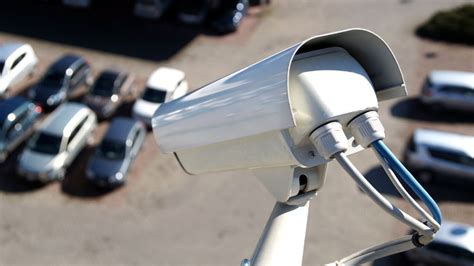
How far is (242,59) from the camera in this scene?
25.5 m

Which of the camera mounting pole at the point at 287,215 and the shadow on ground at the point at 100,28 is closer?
the camera mounting pole at the point at 287,215

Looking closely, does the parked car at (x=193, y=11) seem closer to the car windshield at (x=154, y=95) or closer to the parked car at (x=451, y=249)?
the car windshield at (x=154, y=95)

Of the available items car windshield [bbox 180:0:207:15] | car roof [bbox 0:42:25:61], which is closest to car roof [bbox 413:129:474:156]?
car windshield [bbox 180:0:207:15]

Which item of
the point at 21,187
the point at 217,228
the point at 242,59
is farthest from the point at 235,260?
the point at 242,59

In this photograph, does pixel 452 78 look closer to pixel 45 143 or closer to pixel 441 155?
pixel 441 155

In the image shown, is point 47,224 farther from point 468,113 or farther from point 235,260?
point 468,113

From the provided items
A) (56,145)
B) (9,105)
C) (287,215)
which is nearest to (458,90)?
(56,145)

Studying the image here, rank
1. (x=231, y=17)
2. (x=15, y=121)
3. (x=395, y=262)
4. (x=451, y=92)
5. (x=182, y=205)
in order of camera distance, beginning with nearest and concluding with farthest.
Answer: (x=395, y=262) < (x=182, y=205) < (x=15, y=121) < (x=451, y=92) < (x=231, y=17)

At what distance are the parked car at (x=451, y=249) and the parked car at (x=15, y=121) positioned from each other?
13.2 meters

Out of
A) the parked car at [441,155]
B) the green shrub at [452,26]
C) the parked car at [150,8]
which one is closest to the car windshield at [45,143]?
the parked car at [150,8]

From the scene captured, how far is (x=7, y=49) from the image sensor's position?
23.5m

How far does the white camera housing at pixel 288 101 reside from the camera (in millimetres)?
5984

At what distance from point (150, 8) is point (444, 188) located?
1495 cm

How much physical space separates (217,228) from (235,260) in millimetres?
1451
